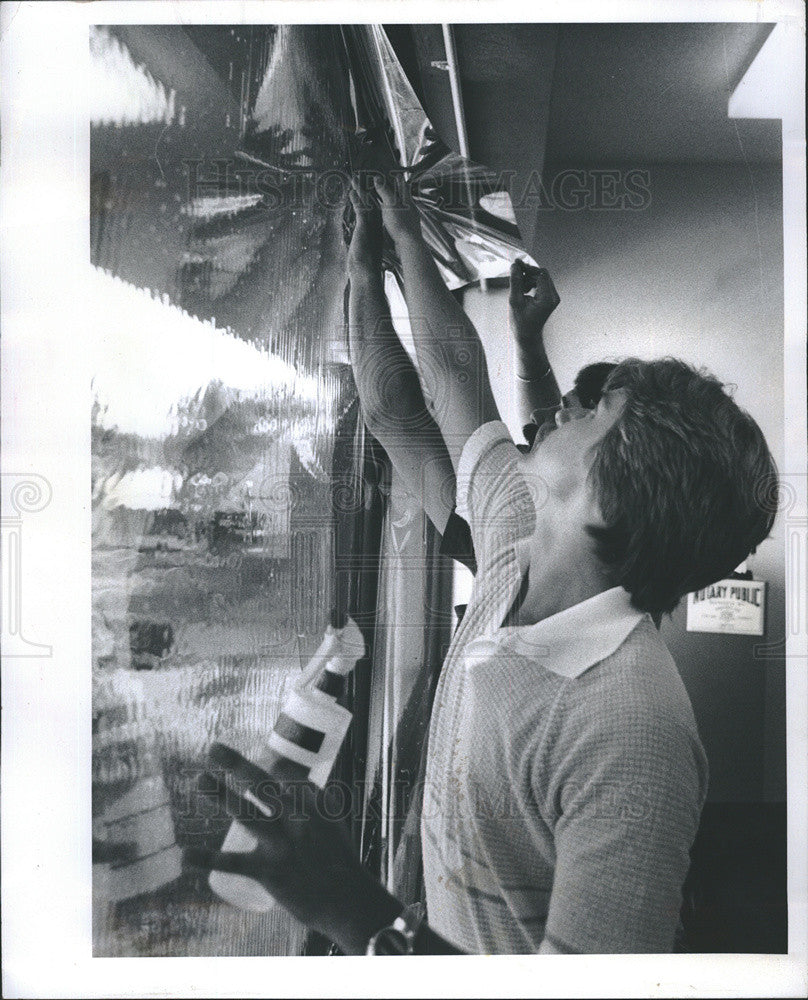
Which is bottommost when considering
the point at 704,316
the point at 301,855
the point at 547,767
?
the point at 301,855

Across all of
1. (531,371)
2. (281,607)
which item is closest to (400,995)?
(281,607)

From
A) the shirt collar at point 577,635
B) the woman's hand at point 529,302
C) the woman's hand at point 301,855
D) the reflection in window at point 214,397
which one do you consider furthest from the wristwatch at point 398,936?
the woman's hand at point 529,302

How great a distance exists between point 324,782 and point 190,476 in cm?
53

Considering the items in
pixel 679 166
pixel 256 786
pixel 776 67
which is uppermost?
pixel 776 67

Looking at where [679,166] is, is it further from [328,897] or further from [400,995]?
[400,995]

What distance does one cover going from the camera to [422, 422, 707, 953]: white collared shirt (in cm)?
123

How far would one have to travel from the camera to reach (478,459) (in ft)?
4.18

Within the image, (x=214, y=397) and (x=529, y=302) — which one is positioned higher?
(x=529, y=302)

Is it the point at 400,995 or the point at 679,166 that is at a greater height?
the point at 679,166

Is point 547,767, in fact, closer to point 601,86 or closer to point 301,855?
point 301,855

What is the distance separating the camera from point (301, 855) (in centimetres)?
127

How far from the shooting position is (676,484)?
1.25m

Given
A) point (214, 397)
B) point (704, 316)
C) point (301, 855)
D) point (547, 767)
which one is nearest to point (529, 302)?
point (704, 316)

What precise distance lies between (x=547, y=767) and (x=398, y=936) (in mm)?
364
